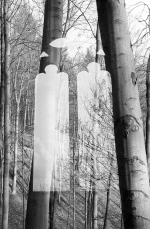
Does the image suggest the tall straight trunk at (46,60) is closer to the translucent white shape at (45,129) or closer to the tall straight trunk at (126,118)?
the translucent white shape at (45,129)

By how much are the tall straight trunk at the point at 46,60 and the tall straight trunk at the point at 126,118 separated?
74 centimetres

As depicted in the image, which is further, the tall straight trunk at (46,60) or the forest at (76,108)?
the tall straight trunk at (46,60)

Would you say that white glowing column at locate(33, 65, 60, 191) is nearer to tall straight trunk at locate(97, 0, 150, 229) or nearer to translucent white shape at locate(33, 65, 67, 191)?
translucent white shape at locate(33, 65, 67, 191)

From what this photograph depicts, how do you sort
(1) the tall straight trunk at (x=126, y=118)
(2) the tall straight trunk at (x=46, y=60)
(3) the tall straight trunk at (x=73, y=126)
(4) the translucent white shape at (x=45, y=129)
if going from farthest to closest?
1. (3) the tall straight trunk at (x=73, y=126)
2. (4) the translucent white shape at (x=45, y=129)
3. (2) the tall straight trunk at (x=46, y=60)
4. (1) the tall straight trunk at (x=126, y=118)

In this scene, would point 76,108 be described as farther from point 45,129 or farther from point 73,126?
point 45,129

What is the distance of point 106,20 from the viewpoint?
0.55m

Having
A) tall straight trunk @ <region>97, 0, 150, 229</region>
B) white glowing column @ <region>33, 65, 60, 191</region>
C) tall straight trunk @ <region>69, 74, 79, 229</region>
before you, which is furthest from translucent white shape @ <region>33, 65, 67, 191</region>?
tall straight trunk @ <region>97, 0, 150, 229</region>

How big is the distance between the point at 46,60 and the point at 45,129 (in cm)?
33

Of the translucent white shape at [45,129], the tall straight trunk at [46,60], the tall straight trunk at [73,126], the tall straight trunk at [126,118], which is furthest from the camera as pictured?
the tall straight trunk at [73,126]

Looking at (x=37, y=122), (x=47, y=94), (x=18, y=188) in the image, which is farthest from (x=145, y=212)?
(x=18, y=188)

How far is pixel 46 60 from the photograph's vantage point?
1278 mm

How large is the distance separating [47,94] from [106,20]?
2.92 feet

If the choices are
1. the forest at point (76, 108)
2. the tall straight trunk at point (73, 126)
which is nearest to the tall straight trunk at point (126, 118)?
the forest at point (76, 108)

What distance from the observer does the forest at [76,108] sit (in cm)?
51
